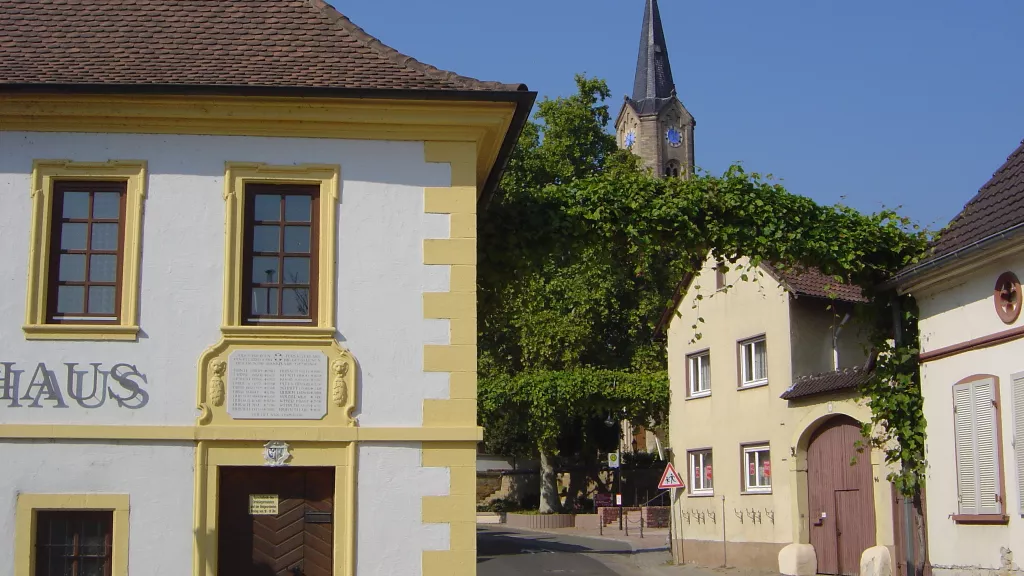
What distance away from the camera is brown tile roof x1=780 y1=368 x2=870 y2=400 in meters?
23.7

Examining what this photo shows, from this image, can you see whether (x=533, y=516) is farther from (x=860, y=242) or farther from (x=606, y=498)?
(x=860, y=242)

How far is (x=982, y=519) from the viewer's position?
13.1m

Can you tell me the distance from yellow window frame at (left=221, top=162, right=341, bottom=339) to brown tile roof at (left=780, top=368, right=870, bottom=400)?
1374 centimetres

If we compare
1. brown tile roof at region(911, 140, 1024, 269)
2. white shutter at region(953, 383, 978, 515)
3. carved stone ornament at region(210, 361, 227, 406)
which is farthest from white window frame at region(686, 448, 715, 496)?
carved stone ornament at region(210, 361, 227, 406)

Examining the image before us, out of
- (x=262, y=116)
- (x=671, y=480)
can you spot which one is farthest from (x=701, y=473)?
(x=262, y=116)

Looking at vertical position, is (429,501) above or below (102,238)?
below

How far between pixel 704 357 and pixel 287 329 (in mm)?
22587

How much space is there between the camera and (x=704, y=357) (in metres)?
32.8

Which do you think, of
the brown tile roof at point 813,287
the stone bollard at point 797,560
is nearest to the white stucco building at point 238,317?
the stone bollard at point 797,560

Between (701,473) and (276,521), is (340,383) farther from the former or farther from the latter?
(701,473)

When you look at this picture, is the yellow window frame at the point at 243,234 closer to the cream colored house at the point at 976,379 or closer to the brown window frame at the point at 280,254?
the brown window frame at the point at 280,254

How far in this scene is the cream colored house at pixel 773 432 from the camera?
2478cm

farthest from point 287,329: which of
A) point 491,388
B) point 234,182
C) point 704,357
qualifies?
point 491,388

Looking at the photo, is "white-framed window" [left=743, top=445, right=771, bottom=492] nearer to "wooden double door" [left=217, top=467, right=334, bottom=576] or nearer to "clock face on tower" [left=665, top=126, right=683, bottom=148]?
"wooden double door" [left=217, top=467, right=334, bottom=576]
